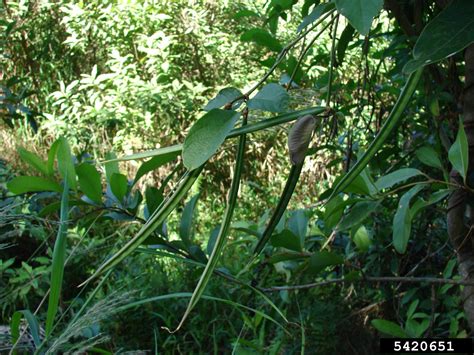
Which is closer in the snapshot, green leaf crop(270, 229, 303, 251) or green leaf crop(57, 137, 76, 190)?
green leaf crop(57, 137, 76, 190)

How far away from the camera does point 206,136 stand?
51cm

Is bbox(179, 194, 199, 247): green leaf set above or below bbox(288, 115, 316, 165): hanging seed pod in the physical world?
below

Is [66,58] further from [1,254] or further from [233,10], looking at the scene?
[1,254]

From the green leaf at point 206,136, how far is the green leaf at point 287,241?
480 millimetres

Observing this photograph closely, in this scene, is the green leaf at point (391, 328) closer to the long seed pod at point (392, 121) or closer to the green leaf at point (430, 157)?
the green leaf at point (430, 157)

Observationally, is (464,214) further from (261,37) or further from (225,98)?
(225,98)

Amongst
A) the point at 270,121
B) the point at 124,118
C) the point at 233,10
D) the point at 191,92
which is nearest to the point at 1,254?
the point at 124,118

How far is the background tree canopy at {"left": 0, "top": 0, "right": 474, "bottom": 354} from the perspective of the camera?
59 centimetres

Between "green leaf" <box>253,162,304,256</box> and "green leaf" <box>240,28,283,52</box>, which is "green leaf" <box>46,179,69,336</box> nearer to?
"green leaf" <box>253,162,304,256</box>

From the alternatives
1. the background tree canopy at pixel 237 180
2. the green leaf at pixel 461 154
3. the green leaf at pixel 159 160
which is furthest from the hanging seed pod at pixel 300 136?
the green leaf at pixel 461 154

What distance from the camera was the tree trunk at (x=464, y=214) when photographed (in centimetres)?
89

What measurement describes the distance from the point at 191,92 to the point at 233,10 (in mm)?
747

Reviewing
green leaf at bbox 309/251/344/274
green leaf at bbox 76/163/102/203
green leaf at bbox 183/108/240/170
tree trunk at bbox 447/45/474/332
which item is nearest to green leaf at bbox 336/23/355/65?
tree trunk at bbox 447/45/474/332

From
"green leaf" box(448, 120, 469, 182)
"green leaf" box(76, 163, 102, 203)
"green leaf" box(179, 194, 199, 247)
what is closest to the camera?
"green leaf" box(448, 120, 469, 182)
